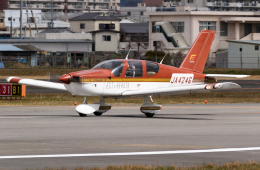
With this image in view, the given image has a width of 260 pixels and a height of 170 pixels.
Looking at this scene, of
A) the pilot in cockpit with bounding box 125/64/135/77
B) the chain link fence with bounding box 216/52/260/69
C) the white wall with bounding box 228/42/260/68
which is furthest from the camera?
the white wall with bounding box 228/42/260/68

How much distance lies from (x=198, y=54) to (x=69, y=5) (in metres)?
140

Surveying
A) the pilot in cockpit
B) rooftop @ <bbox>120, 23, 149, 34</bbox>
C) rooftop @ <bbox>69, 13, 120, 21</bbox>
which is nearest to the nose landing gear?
the pilot in cockpit

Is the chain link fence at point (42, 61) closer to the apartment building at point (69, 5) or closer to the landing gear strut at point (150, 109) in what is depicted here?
the landing gear strut at point (150, 109)

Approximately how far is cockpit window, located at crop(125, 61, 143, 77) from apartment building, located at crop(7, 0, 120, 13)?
132030mm

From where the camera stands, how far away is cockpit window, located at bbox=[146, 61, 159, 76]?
58.5ft

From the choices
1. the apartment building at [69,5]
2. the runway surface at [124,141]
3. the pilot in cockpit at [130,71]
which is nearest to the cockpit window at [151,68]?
the pilot in cockpit at [130,71]

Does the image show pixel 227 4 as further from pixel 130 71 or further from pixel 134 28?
pixel 130 71

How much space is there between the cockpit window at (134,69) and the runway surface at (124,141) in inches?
66.5

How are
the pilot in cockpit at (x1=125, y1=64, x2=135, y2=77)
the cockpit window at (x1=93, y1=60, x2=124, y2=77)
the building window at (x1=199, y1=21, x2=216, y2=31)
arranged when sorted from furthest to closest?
the building window at (x1=199, y1=21, x2=216, y2=31) < the pilot in cockpit at (x1=125, y1=64, x2=135, y2=77) < the cockpit window at (x1=93, y1=60, x2=124, y2=77)

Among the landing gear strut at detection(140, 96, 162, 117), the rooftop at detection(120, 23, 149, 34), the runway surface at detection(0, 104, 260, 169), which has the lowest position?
Answer: the runway surface at detection(0, 104, 260, 169)

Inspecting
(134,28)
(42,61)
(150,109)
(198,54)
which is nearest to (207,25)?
(42,61)

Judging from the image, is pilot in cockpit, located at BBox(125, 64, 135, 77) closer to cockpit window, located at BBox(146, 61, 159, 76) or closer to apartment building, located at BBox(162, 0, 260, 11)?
cockpit window, located at BBox(146, 61, 159, 76)

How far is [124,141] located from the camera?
11.5 metres

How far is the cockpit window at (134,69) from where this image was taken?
1734 centimetres
